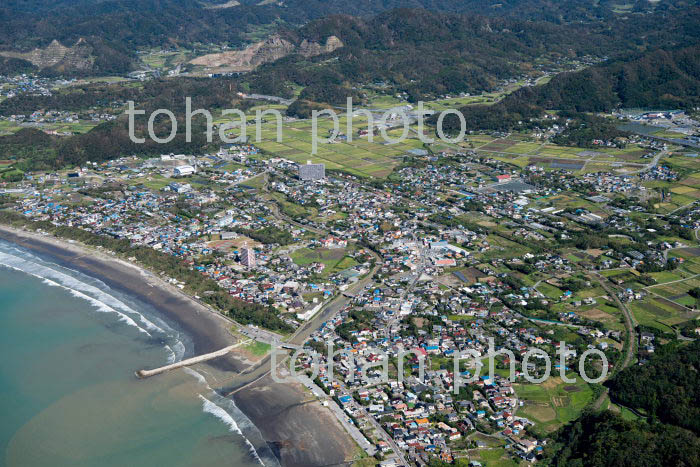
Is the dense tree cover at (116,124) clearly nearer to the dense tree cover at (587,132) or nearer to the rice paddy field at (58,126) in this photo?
the rice paddy field at (58,126)

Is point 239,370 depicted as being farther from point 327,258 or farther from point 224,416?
point 327,258

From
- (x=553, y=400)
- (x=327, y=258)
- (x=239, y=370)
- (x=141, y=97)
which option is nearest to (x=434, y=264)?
(x=327, y=258)

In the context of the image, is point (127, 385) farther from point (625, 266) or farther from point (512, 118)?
point (512, 118)

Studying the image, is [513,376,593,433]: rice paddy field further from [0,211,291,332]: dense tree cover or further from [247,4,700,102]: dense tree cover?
[247,4,700,102]: dense tree cover

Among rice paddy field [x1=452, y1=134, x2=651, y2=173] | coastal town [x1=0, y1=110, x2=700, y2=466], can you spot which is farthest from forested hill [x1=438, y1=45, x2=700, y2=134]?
coastal town [x1=0, y1=110, x2=700, y2=466]

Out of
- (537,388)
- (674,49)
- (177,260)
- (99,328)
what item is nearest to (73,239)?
(177,260)

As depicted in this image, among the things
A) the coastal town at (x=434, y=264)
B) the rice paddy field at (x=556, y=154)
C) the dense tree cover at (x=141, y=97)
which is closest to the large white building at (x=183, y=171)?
the coastal town at (x=434, y=264)
